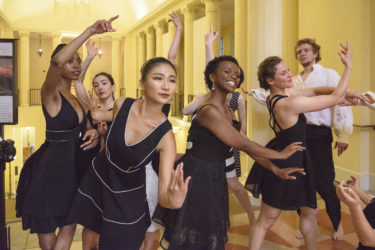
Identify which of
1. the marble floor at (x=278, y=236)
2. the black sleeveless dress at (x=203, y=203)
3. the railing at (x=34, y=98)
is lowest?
the marble floor at (x=278, y=236)

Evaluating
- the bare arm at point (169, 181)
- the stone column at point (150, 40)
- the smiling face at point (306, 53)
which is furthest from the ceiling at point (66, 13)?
the bare arm at point (169, 181)

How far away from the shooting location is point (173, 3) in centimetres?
1291

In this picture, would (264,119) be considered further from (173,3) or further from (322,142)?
(173,3)

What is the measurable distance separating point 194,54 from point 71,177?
929 centimetres

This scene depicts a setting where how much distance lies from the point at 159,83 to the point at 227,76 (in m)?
0.67

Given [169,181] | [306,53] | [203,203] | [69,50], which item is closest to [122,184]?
[169,181]

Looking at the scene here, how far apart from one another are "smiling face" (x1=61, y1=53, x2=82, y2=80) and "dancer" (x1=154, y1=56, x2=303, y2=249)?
881mm

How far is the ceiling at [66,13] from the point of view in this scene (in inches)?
717

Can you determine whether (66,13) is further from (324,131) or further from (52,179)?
(52,179)

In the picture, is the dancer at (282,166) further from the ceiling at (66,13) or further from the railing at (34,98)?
the railing at (34,98)

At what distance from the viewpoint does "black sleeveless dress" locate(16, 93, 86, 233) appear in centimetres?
225

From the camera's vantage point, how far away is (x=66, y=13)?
754 inches

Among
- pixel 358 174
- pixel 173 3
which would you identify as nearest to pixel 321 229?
pixel 358 174

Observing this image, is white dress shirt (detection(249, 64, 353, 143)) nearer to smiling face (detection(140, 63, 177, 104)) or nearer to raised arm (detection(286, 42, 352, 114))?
raised arm (detection(286, 42, 352, 114))
